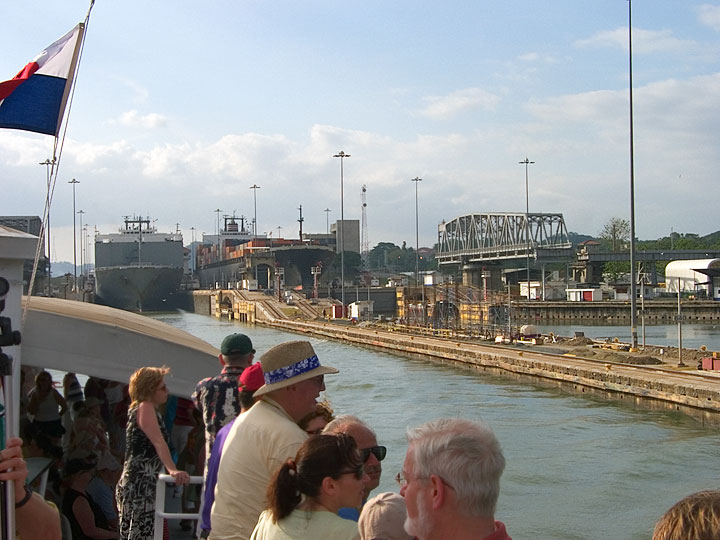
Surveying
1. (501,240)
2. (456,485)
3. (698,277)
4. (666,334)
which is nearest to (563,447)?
(456,485)

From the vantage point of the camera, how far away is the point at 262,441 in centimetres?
364

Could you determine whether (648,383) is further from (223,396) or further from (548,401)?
(223,396)

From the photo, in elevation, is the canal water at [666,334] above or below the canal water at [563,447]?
below

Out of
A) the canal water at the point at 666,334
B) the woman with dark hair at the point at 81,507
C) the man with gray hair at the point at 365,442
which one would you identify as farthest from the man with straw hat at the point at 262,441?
the canal water at the point at 666,334

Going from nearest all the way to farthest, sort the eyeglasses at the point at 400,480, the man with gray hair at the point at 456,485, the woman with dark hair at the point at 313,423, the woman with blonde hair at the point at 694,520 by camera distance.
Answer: the woman with blonde hair at the point at 694,520 → the man with gray hair at the point at 456,485 → the eyeglasses at the point at 400,480 → the woman with dark hair at the point at 313,423

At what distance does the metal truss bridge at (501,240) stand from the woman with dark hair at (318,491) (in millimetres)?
93778

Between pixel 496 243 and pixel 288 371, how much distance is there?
125 m

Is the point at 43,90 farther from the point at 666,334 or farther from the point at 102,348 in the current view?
the point at 666,334

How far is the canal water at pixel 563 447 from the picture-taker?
43.6 feet

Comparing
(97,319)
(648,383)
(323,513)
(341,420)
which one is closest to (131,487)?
(97,319)

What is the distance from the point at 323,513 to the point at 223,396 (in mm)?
2037

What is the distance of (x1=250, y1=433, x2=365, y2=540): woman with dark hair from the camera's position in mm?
3017

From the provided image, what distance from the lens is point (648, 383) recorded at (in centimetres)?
2342

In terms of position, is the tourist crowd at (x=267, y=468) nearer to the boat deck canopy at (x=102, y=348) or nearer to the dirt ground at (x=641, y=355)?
the boat deck canopy at (x=102, y=348)
